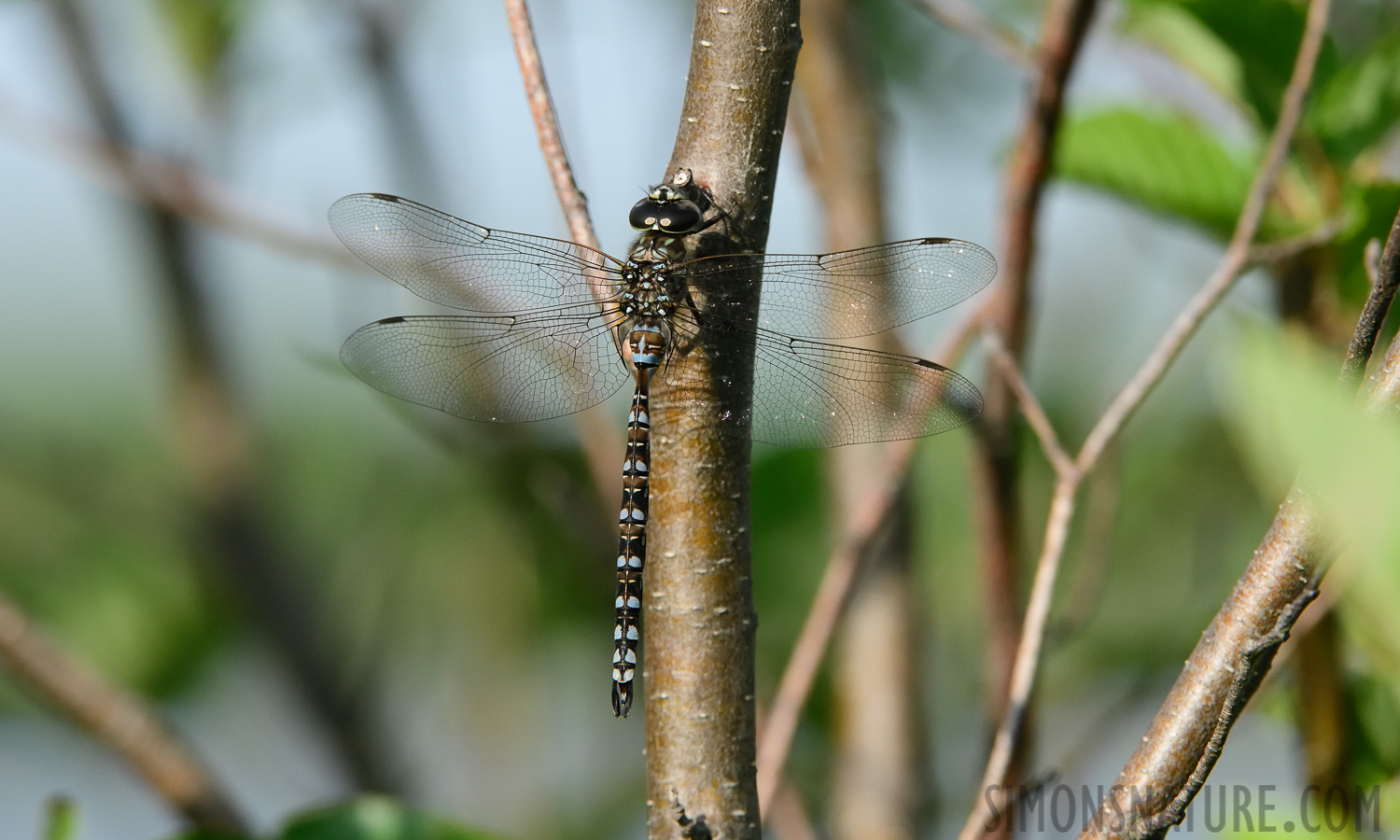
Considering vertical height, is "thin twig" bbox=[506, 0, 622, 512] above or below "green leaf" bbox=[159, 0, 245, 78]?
below

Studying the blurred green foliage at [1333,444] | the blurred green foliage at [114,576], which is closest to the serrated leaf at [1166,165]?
the blurred green foliage at [1333,444]

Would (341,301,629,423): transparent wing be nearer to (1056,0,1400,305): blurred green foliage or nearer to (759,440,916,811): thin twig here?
(759,440,916,811): thin twig

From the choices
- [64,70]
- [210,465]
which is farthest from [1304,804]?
[64,70]

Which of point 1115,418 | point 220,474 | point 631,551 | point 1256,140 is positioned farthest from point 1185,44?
point 220,474

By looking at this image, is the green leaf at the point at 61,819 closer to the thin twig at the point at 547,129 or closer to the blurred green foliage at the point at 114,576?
the thin twig at the point at 547,129

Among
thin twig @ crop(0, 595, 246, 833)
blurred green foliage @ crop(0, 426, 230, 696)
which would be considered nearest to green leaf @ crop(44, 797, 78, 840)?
thin twig @ crop(0, 595, 246, 833)

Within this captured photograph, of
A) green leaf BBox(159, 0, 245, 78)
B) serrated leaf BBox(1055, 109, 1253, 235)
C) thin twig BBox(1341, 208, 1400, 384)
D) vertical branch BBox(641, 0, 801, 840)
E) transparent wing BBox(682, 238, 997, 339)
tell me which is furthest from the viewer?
green leaf BBox(159, 0, 245, 78)
